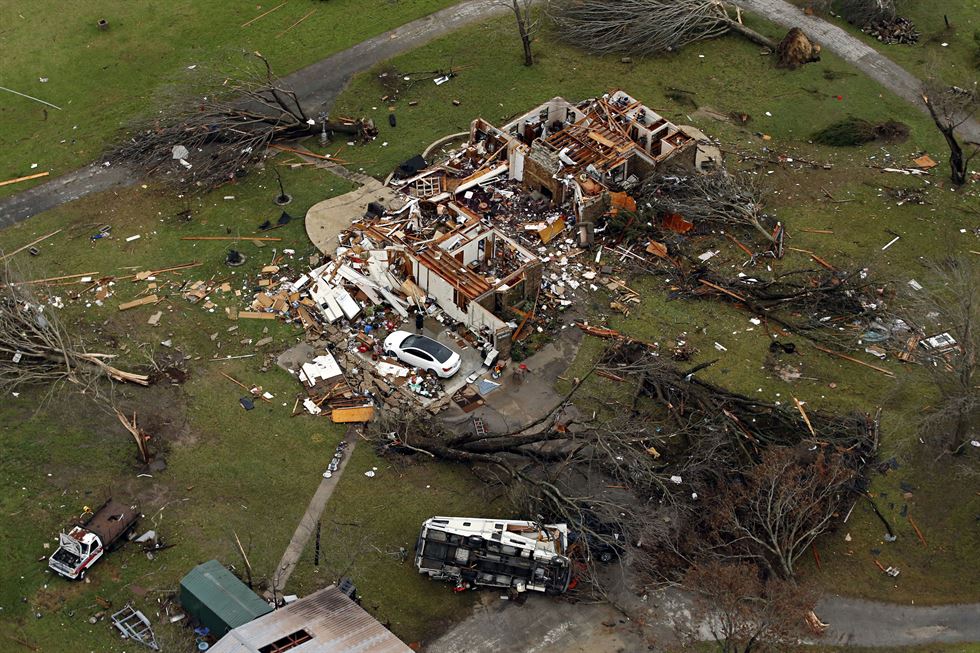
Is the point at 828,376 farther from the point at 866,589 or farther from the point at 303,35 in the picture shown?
the point at 303,35

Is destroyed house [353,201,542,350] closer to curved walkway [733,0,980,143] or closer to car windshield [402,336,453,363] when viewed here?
car windshield [402,336,453,363]

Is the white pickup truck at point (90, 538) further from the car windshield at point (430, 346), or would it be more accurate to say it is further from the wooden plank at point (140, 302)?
the car windshield at point (430, 346)

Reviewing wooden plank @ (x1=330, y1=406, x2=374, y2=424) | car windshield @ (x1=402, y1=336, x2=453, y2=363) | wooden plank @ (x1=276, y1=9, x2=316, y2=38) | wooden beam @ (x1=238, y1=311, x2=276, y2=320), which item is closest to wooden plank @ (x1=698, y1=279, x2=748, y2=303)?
car windshield @ (x1=402, y1=336, x2=453, y2=363)

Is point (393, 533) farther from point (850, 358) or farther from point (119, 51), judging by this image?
point (119, 51)

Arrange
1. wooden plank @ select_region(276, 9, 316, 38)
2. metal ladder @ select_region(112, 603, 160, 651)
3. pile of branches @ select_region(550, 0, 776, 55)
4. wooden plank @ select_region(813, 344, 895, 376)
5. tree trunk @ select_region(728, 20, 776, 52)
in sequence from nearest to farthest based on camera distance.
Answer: metal ladder @ select_region(112, 603, 160, 651), wooden plank @ select_region(813, 344, 895, 376), pile of branches @ select_region(550, 0, 776, 55), tree trunk @ select_region(728, 20, 776, 52), wooden plank @ select_region(276, 9, 316, 38)

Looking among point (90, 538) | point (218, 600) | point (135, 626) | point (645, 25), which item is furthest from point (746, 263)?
point (90, 538)
